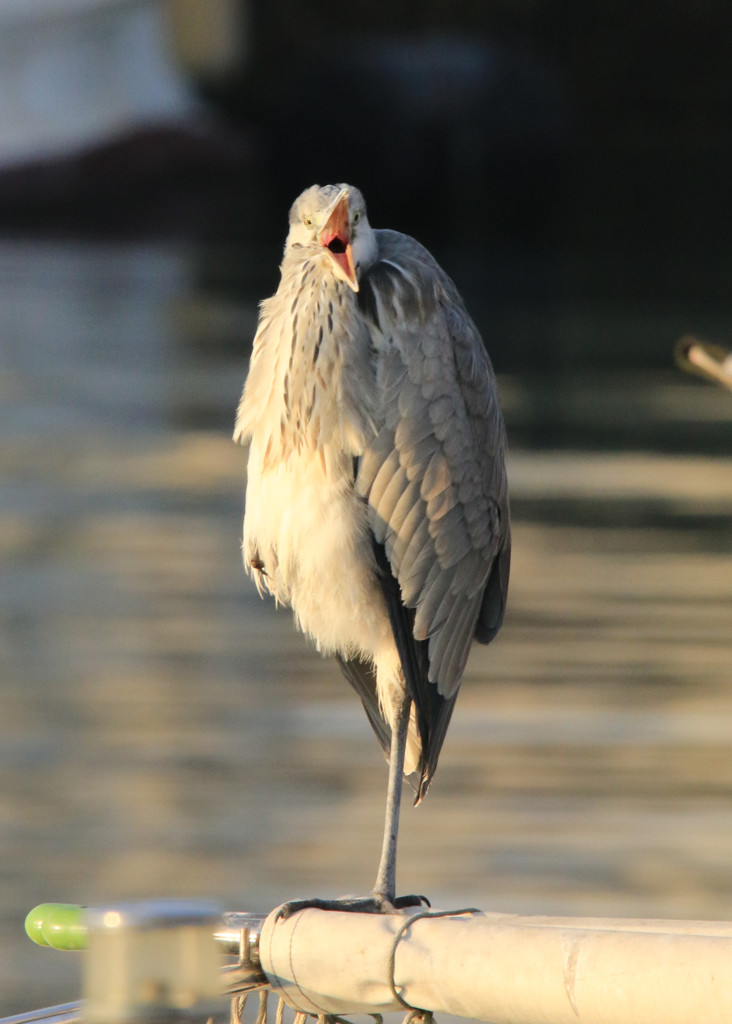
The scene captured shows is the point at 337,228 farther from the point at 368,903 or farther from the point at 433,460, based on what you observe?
the point at 368,903

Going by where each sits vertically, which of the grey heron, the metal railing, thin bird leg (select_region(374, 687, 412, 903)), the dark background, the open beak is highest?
the dark background

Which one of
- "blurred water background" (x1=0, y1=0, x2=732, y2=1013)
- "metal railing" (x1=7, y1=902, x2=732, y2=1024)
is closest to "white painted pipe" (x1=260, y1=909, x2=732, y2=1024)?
"metal railing" (x1=7, y1=902, x2=732, y2=1024)

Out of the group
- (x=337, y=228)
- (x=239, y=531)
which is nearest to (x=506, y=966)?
(x=337, y=228)

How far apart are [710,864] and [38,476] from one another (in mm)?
5618

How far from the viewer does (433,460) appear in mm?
2592

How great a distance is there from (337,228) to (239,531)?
17.7 feet

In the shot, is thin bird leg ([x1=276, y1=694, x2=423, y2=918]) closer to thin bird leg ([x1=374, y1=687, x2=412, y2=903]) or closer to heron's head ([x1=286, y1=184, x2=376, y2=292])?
thin bird leg ([x1=374, y1=687, x2=412, y2=903])

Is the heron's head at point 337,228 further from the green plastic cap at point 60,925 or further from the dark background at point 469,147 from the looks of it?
the dark background at point 469,147

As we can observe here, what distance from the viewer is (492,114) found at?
24.1 metres

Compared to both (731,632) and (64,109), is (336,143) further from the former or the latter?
(731,632)

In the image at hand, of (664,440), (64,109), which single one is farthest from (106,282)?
(664,440)

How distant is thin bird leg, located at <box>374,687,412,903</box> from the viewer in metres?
2.52

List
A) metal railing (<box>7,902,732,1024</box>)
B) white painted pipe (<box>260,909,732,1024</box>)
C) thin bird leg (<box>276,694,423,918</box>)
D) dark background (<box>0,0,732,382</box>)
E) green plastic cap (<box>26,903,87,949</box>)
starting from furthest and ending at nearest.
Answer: dark background (<box>0,0,732,382</box>) → thin bird leg (<box>276,694,423,918</box>) → green plastic cap (<box>26,903,87,949</box>) → white painted pipe (<box>260,909,732,1024</box>) → metal railing (<box>7,902,732,1024</box>)

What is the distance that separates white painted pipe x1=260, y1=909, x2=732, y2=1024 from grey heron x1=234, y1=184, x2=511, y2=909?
53cm
